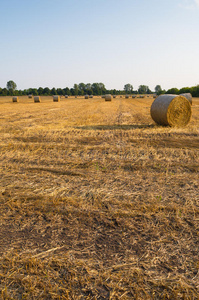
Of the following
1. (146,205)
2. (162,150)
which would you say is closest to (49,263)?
(146,205)

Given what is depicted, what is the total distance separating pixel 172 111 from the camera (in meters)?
11.3

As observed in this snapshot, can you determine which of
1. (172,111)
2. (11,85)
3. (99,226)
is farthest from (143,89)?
(99,226)

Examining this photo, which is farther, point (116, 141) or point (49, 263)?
point (116, 141)

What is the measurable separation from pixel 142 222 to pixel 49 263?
1.44 metres

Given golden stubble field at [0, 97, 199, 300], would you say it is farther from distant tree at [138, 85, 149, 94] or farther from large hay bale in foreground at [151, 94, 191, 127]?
distant tree at [138, 85, 149, 94]

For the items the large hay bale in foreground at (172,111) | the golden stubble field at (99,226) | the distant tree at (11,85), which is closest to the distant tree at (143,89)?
the distant tree at (11,85)

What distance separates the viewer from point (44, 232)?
10.9 ft

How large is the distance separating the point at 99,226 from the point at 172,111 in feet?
29.6

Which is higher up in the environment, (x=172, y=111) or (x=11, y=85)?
(x=11, y=85)

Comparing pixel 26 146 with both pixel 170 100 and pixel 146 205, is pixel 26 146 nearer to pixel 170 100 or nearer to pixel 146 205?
pixel 146 205

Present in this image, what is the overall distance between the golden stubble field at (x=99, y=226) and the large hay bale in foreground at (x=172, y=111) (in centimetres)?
464

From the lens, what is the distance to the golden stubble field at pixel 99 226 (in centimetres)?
245

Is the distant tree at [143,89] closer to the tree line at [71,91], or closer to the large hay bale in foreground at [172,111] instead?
the tree line at [71,91]

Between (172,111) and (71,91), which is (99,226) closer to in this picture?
(172,111)
